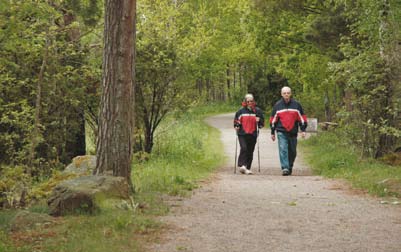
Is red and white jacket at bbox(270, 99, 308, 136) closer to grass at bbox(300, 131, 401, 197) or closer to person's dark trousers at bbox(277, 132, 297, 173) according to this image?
person's dark trousers at bbox(277, 132, 297, 173)

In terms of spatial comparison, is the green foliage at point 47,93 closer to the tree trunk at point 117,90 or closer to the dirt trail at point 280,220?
the tree trunk at point 117,90

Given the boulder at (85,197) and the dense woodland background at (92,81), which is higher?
the dense woodland background at (92,81)

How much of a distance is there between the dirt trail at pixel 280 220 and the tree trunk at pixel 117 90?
4.28 ft

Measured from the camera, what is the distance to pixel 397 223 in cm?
793

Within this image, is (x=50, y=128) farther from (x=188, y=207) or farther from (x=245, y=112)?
(x=188, y=207)

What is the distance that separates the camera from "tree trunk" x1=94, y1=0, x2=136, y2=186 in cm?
948

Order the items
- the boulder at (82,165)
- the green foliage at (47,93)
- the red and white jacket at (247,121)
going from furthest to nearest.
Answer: the red and white jacket at (247,121), the green foliage at (47,93), the boulder at (82,165)

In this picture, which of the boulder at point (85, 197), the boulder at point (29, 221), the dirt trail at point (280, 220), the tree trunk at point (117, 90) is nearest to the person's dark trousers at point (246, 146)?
the dirt trail at point (280, 220)

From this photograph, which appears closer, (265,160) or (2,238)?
(2,238)

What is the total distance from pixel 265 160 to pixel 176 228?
1261cm

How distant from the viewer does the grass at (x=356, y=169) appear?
1116cm

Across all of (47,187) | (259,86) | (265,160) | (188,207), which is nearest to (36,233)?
(188,207)

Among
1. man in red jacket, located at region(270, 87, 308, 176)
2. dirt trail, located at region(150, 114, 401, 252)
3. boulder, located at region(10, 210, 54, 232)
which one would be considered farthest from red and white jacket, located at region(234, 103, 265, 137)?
boulder, located at region(10, 210, 54, 232)

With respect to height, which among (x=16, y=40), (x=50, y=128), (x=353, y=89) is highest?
(x=16, y=40)
